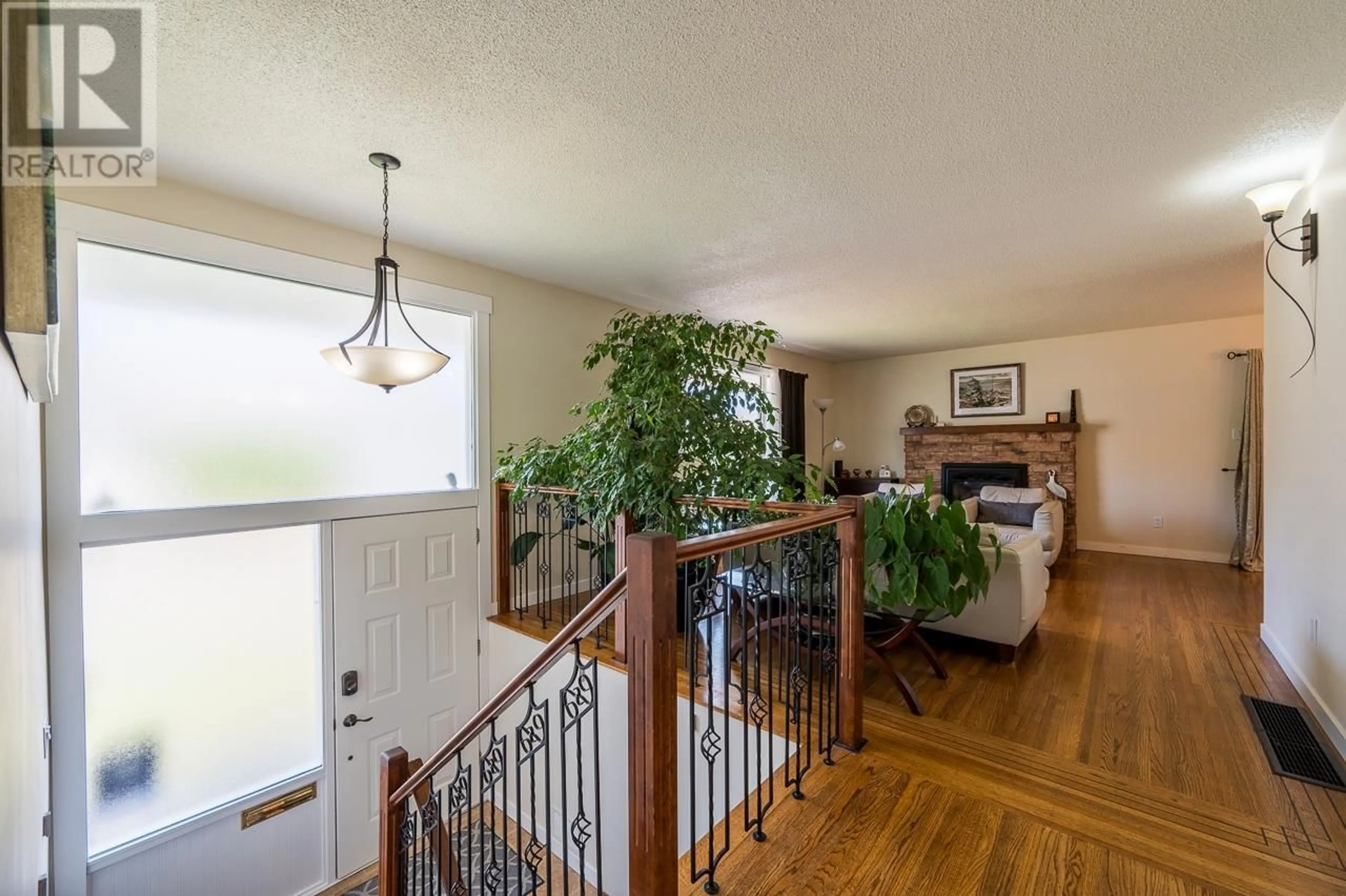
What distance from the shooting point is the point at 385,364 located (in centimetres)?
220

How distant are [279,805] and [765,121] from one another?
155 inches

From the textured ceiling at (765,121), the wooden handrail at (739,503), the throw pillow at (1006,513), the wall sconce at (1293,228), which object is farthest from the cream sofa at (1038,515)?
the wooden handrail at (739,503)

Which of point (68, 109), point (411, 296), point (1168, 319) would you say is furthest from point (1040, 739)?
point (1168, 319)

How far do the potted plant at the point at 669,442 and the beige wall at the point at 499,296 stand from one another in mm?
720

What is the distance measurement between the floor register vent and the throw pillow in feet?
9.17

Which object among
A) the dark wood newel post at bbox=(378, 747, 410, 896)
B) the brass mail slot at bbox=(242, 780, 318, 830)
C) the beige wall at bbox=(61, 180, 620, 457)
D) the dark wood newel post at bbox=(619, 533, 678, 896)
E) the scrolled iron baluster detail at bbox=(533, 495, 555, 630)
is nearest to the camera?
the dark wood newel post at bbox=(619, 533, 678, 896)

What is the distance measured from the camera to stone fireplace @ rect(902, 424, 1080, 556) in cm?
608

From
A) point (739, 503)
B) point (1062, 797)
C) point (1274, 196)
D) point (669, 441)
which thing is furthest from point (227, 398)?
point (1274, 196)

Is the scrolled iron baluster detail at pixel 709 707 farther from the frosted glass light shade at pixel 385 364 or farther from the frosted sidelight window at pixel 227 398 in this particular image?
the frosted sidelight window at pixel 227 398

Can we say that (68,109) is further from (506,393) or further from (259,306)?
(506,393)

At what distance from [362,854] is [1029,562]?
411 centimetres

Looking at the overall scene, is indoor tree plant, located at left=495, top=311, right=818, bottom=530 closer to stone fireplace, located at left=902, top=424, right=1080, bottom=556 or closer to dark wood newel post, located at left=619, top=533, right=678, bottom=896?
dark wood newel post, located at left=619, top=533, right=678, bottom=896

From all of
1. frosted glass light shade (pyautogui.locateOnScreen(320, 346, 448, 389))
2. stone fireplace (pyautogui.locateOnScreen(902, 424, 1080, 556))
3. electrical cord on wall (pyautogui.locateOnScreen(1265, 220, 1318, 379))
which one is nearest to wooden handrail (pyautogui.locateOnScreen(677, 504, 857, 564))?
frosted glass light shade (pyautogui.locateOnScreen(320, 346, 448, 389))

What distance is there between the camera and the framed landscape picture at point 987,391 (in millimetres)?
6566
